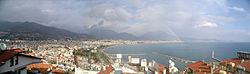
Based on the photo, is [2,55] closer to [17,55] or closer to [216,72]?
[17,55]

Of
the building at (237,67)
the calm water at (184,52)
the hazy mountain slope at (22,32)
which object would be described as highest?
the hazy mountain slope at (22,32)

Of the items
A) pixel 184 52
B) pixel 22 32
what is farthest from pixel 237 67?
pixel 22 32

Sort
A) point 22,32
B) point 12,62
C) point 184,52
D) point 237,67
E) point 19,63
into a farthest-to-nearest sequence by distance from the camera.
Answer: point 22,32, point 184,52, point 19,63, point 12,62, point 237,67

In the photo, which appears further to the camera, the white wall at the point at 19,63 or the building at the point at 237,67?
the white wall at the point at 19,63

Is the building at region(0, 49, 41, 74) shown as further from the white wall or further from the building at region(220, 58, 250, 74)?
the building at region(220, 58, 250, 74)

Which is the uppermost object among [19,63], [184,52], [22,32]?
[22,32]

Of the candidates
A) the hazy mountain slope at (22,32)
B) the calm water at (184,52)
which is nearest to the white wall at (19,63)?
the calm water at (184,52)

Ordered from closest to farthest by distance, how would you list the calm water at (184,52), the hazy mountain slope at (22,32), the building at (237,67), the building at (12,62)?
the building at (237,67) → the building at (12,62) → the calm water at (184,52) → the hazy mountain slope at (22,32)

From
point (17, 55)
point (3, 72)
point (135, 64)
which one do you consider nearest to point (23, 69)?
point (17, 55)

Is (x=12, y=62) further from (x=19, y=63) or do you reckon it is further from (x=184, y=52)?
(x=184, y=52)

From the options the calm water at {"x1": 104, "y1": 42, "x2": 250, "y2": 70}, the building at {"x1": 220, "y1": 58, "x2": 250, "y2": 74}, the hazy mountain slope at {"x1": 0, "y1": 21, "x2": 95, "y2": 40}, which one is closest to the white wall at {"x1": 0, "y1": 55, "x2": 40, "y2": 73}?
the building at {"x1": 220, "y1": 58, "x2": 250, "y2": 74}

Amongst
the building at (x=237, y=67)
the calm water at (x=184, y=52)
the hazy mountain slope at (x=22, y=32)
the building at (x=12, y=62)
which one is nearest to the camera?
the building at (x=237, y=67)

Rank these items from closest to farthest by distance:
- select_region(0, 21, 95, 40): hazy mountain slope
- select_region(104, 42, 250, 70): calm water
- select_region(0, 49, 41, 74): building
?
select_region(0, 49, 41, 74): building → select_region(104, 42, 250, 70): calm water → select_region(0, 21, 95, 40): hazy mountain slope

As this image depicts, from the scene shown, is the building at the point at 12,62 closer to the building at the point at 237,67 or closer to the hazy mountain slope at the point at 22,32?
the building at the point at 237,67
